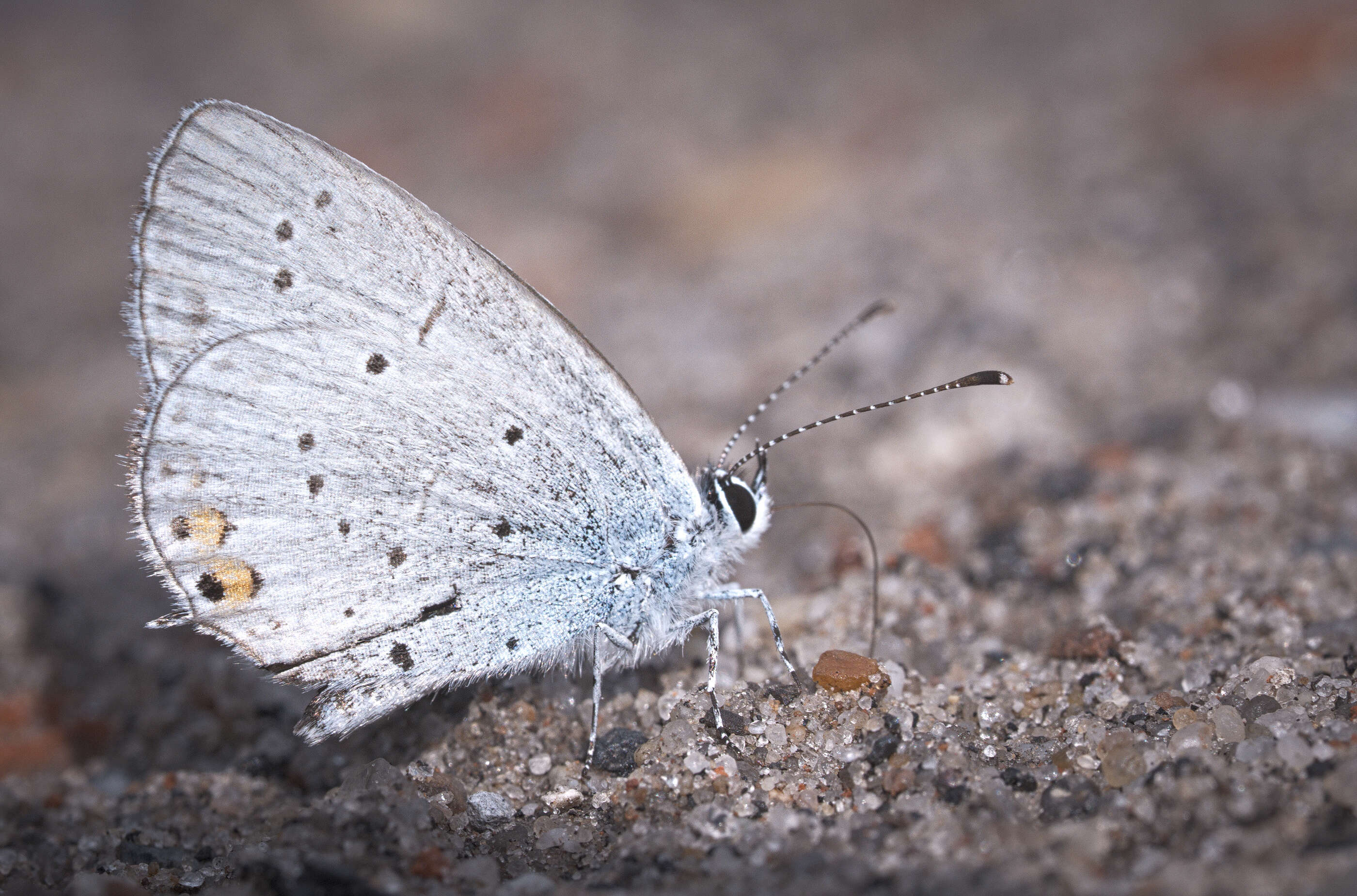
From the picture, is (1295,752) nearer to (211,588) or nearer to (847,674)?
(847,674)

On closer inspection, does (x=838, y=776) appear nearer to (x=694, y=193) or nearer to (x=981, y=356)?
(x=981, y=356)

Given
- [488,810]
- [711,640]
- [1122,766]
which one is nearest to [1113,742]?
[1122,766]

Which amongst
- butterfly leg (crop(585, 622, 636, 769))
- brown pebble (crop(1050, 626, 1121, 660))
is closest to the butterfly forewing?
butterfly leg (crop(585, 622, 636, 769))

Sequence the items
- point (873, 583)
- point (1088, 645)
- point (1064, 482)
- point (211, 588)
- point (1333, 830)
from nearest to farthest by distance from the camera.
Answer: point (1333, 830) → point (211, 588) → point (1088, 645) → point (873, 583) → point (1064, 482)

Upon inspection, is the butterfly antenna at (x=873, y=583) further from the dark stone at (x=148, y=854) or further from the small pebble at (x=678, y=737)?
the dark stone at (x=148, y=854)

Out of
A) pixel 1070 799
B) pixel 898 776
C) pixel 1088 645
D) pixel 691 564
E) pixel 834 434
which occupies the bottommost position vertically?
pixel 1070 799
